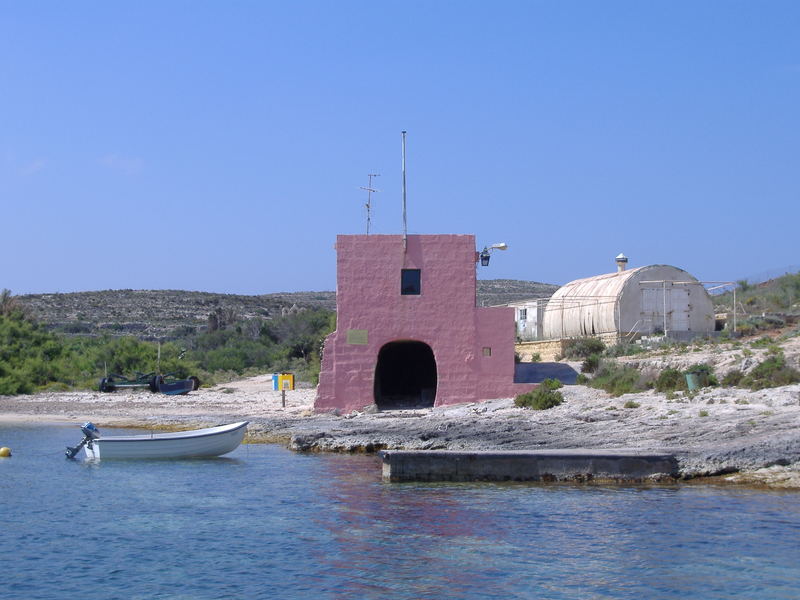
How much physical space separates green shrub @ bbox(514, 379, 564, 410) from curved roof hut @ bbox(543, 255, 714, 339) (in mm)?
8293

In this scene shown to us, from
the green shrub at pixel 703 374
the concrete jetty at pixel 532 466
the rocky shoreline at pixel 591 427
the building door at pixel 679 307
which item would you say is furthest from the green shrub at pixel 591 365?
the concrete jetty at pixel 532 466

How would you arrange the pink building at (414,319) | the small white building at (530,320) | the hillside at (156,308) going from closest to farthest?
the pink building at (414,319) → the small white building at (530,320) → the hillside at (156,308)

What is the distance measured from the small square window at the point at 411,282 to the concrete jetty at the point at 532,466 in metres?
10.1

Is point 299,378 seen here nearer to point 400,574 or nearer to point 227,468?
point 227,468

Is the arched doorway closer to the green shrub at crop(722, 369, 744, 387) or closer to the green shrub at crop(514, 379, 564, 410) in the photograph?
the green shrub at crop(514, 379, 564, 410)

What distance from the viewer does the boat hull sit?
23998 mm

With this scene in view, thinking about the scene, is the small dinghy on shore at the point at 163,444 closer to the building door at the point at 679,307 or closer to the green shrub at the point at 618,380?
the green shrub at the point at 618,380

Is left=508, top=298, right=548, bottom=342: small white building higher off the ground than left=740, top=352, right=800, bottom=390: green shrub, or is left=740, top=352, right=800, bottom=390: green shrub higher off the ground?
left=508, top=298, right=548, bottom=342: small white building

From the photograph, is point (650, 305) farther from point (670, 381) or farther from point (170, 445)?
point (170, 445)

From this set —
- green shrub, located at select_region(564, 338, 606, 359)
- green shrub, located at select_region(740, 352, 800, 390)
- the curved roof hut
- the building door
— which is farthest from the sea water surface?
the building door

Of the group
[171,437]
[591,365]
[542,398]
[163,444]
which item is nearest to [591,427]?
[542,398]

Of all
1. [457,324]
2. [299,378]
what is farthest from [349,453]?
[299,378]

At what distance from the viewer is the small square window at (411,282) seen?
2945 cm

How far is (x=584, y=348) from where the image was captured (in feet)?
114
